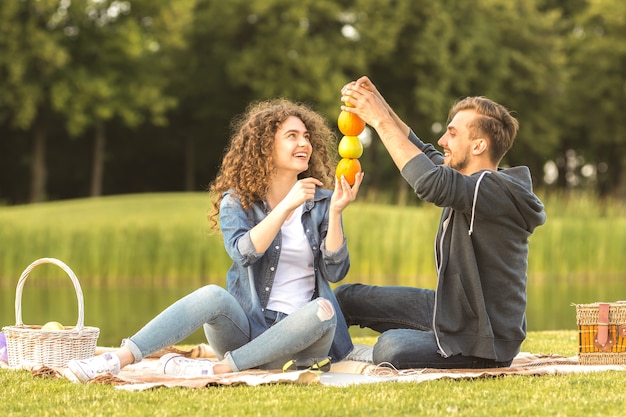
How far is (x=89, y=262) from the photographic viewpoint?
46.5 feet

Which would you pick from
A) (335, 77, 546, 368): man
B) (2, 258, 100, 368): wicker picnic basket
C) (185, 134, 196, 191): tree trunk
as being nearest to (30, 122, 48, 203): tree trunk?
(185, 134, 196, 191): tree trunk

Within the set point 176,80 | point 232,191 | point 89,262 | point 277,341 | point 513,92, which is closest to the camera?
point 277,341

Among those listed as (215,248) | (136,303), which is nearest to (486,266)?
(136,303)

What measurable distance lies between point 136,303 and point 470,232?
8638mm

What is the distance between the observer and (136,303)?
12.4 m

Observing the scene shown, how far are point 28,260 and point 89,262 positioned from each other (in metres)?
0.92

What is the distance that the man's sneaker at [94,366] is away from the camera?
4211 mm

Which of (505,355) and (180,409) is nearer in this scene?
(180,409)

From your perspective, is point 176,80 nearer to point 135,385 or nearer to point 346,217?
point 346,217

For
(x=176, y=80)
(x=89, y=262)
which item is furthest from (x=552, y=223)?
(x=176, y=80)

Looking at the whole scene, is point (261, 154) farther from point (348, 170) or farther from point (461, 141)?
point (461, 141)

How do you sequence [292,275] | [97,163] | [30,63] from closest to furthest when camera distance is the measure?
[292,275] → [30,63] → [97,163]

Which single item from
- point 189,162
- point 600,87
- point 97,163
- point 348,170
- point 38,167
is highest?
point 600,87

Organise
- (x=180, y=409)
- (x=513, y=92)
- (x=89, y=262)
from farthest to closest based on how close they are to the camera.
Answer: (x=513, y=92)
(x=89, y=262)
(x=180, y=409)
